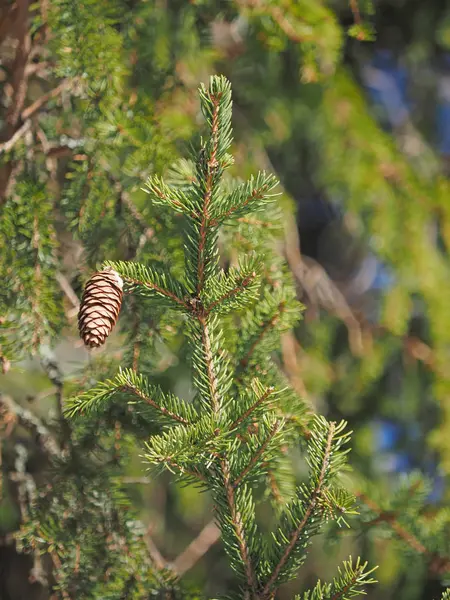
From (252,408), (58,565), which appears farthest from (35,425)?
(252,408)

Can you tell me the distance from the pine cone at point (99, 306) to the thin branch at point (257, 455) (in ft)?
0.52

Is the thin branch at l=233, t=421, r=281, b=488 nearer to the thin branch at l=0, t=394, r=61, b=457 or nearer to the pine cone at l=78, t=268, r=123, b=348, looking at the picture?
the pine cone at l=78, t=268, r=123, b=348

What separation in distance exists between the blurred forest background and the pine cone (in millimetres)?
136

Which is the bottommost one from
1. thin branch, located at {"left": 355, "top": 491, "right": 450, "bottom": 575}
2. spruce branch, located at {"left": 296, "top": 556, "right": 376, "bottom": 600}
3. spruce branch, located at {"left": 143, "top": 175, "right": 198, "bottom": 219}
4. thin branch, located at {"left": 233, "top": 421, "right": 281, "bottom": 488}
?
thin branch, located at {"left": 355, "top": 491, "right": 450, "bottom": 575}

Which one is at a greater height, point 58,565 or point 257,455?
point 257,455

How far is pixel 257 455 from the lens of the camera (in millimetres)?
559

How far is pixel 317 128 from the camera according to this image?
142 cm

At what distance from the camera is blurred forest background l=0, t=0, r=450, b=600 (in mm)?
775

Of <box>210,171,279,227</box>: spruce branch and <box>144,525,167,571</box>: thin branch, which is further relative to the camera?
<box>144,525,167,571</box>: thin branch

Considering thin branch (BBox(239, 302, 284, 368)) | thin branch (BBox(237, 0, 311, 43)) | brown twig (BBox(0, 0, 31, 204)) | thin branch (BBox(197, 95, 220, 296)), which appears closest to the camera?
thin branch (BBox(197, 95, 220, 296))

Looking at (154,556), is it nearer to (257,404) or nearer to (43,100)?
(257,404)

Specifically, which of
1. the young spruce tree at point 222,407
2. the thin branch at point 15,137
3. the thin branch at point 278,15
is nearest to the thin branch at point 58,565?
the young spruce tree at point 222,407

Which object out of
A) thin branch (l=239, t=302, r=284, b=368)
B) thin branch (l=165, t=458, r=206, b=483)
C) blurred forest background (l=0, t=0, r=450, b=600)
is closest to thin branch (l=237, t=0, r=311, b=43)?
blurred forest background (l=0, t=0, r=450, b=600)

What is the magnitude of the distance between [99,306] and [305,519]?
9.4 inches
